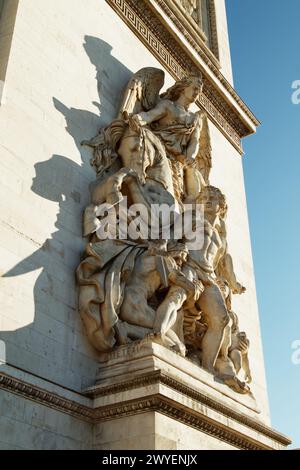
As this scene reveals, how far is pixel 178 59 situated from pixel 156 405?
7.25 m

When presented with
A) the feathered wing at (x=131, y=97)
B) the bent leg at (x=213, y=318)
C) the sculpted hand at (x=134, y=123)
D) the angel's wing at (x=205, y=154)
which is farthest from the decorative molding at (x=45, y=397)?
the angel's wing at (x=205, y=154)

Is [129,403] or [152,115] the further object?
[152,115]

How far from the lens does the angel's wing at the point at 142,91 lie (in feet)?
28.4

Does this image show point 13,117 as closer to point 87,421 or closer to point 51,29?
point 51,29

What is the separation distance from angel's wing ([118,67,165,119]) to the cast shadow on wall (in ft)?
2.26

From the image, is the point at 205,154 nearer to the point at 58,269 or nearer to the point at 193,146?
the point at 193,146

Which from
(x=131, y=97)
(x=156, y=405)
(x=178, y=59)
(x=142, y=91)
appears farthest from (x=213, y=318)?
(x=178, y=59)

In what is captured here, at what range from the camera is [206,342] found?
772 cm

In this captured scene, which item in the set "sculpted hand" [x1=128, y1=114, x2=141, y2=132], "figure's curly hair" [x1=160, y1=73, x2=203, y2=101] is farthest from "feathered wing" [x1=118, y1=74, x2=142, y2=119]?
"figure's curly hair" [x1=160, y1=73, x2=203, y2=101]

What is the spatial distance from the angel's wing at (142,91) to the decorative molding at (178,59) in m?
1.18

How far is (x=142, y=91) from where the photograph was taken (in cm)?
905

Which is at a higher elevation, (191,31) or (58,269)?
(191,31)

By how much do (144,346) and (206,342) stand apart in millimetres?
1680

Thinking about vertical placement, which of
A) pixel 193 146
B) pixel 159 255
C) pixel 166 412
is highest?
pixel 193 146
